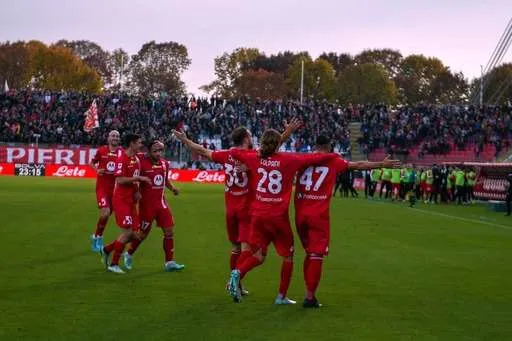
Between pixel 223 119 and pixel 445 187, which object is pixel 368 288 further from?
pixel 223 119

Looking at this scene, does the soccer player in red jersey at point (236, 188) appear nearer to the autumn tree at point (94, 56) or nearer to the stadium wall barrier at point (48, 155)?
the stadium wall barrier at point (48, 155)

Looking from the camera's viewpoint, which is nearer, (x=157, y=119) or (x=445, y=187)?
(x=445, y=187)

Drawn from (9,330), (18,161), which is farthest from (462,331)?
(18,161)

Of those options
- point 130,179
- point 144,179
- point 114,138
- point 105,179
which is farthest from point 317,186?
point 105,179

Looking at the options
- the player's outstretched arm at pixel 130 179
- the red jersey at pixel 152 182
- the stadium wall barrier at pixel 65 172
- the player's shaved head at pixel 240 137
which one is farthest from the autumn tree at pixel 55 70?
the player's shaved head at pixel 240 137

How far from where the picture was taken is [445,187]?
41.6m

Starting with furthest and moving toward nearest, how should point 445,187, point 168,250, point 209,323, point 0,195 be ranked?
point 445,187, point 0,195, point 168,250, point 209,323

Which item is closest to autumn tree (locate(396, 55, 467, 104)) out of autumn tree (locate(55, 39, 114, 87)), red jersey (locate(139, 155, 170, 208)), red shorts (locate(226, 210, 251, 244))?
autumn tree (locate(55, 39, 114, 87))

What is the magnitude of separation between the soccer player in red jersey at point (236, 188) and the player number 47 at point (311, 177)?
0.83 metres

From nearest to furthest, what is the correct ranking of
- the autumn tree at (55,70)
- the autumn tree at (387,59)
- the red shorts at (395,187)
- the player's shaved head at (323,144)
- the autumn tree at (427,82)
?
the player's shaved head at (323,144) < the red shorts at (395,187) < the autumn tree at (55,70) < the autumn tree at (427,82) < the autumn tree at (387,59)

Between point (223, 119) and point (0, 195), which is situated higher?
point (223, 119)

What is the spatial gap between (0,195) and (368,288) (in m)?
24.5

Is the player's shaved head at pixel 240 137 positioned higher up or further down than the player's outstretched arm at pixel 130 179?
higher up

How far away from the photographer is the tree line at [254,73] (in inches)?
4200
